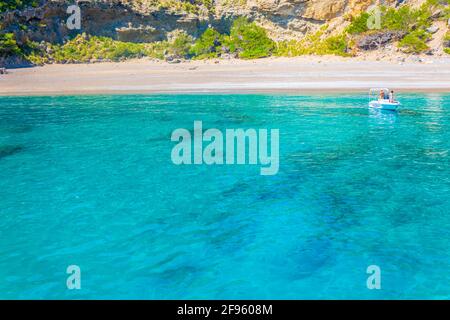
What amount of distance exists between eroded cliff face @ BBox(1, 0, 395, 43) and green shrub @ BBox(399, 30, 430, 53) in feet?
31.2

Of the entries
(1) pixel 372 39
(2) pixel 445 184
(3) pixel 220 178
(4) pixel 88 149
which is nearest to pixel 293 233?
(3) pixel 220 178

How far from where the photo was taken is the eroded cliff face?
58906 mm

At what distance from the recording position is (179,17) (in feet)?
207

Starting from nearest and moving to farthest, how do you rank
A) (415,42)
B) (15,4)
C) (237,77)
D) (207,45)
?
(237,77) < (415,42) < (15,4) < (207,45)

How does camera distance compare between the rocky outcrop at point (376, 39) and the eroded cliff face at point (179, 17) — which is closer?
the rocky outcrop at point (376, 39)

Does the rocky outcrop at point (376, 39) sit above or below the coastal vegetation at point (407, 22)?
below

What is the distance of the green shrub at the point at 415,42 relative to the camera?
48906 millimetres

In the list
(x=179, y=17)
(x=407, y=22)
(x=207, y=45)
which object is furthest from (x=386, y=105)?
(x=179, y=17)

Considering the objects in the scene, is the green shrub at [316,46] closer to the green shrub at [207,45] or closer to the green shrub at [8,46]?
the green shrub at [207,45]

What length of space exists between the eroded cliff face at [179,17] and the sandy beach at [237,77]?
12647 millimetres

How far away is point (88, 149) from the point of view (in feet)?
62.4

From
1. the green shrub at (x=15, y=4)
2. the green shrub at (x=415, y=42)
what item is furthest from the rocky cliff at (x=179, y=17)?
the green shrub at (x=415, y=42)

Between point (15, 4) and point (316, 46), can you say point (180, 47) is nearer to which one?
point (316, 46)

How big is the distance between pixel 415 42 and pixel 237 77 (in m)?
22.6
